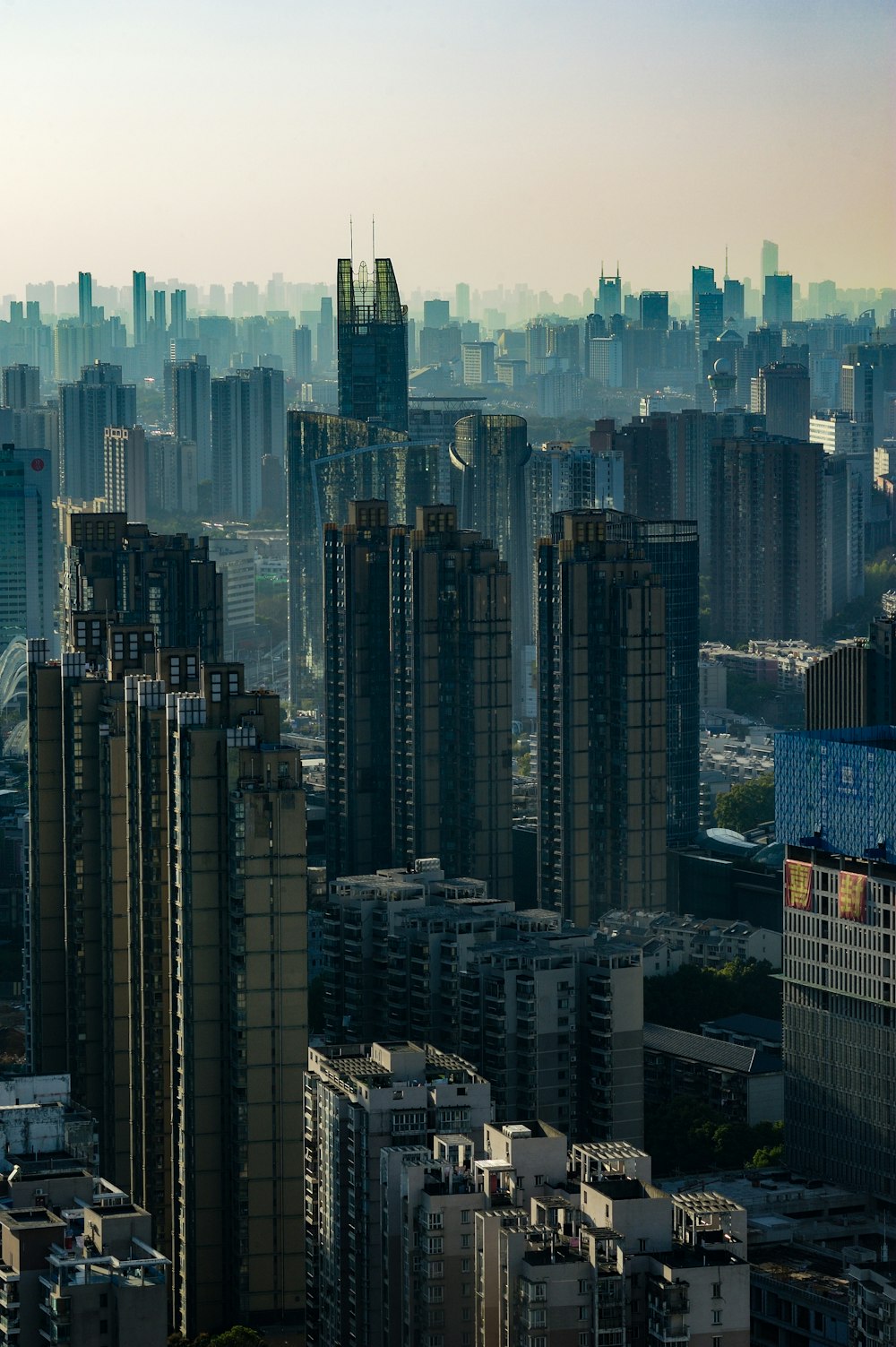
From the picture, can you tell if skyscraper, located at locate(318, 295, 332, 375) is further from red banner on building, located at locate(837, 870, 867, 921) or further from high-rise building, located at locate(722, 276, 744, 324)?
red banner on building, located at locate(837, 870, 867, 921)

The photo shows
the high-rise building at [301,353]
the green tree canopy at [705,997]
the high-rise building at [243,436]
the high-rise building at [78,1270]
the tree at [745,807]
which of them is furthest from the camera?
the high-rise building at [301,353]

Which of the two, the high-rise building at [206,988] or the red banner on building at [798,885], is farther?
the red banner on building at [798,885]

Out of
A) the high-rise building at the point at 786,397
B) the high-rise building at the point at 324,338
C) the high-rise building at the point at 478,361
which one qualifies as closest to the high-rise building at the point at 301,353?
the high-rise building at the point at 324,338

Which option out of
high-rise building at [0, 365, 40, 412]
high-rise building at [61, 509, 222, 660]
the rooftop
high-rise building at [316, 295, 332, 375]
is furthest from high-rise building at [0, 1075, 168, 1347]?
high-rise building at [316, 295, 332, 375]

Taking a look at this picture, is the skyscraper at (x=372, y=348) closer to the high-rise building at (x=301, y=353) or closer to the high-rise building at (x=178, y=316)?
the high-rise building at (x=301, y=353)

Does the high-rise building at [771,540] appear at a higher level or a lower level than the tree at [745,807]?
higher

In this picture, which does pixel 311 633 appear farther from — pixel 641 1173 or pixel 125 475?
pixel 641 1173

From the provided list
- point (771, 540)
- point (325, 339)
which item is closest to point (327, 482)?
point (771, 540)
